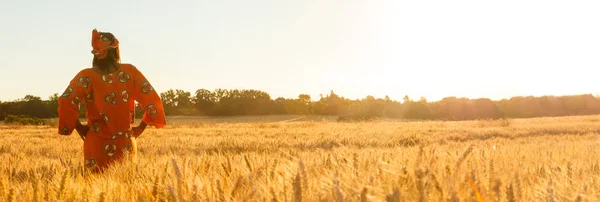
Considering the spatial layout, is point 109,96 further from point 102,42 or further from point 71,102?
point 102,42

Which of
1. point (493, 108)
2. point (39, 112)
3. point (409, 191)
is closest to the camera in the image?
point (409, 191)

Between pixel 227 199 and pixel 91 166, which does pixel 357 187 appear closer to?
pixel 227 199

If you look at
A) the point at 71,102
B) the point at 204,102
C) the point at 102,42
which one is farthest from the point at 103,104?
the point at 204,102

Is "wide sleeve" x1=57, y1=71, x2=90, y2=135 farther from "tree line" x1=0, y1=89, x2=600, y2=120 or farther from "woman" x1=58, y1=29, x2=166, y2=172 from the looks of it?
"tree line" x1=0, y1=89, x2=600, y2=120

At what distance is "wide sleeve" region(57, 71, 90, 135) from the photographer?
471cm

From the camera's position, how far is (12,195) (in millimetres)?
1737

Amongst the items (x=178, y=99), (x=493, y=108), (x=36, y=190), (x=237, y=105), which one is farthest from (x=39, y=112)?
(x=36, y=190)

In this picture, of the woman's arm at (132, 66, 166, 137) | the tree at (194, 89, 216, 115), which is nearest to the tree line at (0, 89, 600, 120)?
the tree at (194, 89, 216, 115)

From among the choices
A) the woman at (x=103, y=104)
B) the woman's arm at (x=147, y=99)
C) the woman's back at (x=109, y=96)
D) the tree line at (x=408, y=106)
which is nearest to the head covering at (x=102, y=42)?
the woman at (x=103, y=104)

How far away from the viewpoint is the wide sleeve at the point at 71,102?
471 cm

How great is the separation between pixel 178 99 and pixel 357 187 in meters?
43.9

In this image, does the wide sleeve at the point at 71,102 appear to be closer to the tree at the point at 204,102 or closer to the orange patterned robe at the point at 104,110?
the orange patterned robe at the point at 104,110

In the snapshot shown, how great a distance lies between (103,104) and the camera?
4828 mm

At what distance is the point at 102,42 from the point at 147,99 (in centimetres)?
69
